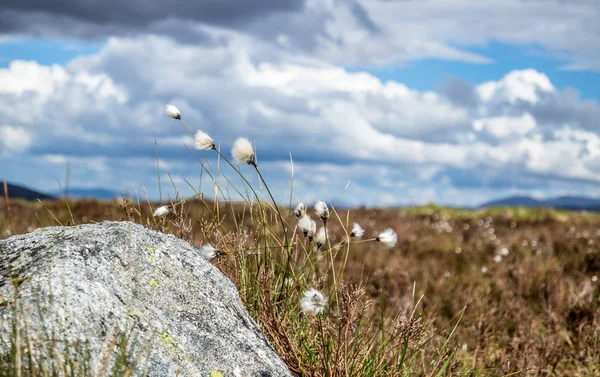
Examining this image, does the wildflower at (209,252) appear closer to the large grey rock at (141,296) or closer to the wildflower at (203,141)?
the large grey rock at (141,296)

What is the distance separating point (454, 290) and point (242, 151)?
20.7 feet

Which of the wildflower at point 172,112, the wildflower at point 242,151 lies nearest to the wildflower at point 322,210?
the wildflower at point 242,151

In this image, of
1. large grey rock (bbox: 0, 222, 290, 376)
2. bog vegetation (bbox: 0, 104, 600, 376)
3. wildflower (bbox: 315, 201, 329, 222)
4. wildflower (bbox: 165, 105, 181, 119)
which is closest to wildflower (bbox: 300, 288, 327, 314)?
bog vegetation (bbox: 0, 104, 600, 376)

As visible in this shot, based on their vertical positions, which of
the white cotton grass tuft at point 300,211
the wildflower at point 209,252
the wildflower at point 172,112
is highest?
the wildflower at point 172,112

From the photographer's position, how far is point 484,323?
5.50 meters

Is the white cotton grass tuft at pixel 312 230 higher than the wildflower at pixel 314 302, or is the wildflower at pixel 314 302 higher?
the white cotton grass tuft at pixel 312 230

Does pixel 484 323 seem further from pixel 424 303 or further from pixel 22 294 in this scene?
pixel 22 294

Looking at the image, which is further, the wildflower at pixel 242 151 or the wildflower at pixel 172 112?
the wildflower at pixel 172 112

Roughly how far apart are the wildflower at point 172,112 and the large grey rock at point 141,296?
991 mm

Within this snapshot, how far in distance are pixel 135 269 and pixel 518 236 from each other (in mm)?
14440

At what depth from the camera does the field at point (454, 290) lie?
359 centimetres

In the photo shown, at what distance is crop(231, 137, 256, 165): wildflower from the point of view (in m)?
3.42

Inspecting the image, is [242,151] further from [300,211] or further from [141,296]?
[141,296]

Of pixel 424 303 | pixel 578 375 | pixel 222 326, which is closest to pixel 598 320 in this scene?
pixel 578 375
